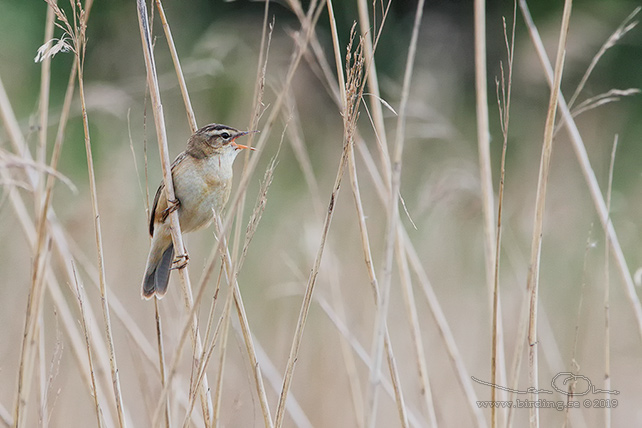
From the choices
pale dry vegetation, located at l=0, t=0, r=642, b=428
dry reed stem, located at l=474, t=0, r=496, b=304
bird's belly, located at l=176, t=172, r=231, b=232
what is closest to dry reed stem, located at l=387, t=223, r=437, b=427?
pale dry vegetation, located at l=0, t=0, r=642, b=428

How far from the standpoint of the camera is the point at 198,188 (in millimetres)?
2418

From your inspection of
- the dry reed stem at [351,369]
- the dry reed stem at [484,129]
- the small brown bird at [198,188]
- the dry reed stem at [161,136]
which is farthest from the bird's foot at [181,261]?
the dry reed stem at [484,129]

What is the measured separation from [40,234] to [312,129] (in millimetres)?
5414

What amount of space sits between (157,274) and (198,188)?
33 cm

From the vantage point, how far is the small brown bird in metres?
2.40

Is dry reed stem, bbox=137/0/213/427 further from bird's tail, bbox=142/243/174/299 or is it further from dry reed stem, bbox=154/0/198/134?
bird's tail, bbox=142/243/174/299

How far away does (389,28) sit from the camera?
8.23 meters

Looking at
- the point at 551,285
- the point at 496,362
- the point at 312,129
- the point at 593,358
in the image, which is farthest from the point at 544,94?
the point at 496,362

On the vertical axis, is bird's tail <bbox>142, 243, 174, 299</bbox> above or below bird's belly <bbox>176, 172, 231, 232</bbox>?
below

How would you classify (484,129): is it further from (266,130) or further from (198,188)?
(198,188)

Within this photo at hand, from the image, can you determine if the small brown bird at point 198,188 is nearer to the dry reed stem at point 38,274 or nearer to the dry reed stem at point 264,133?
the dry reed stem at point 38,274

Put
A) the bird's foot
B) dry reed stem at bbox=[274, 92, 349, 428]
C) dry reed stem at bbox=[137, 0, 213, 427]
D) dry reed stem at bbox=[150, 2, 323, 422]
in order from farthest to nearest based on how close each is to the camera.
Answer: the bird's foot < dry reed stem at bbox=[137, 0, 213, 427] < dry reed stem at bbox=[274, 92, 349, 428] < dry reed stem at bbox=[150, 2, 323, 422]

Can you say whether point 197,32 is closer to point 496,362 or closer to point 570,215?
point 570,215

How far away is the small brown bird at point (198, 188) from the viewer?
2.40m
